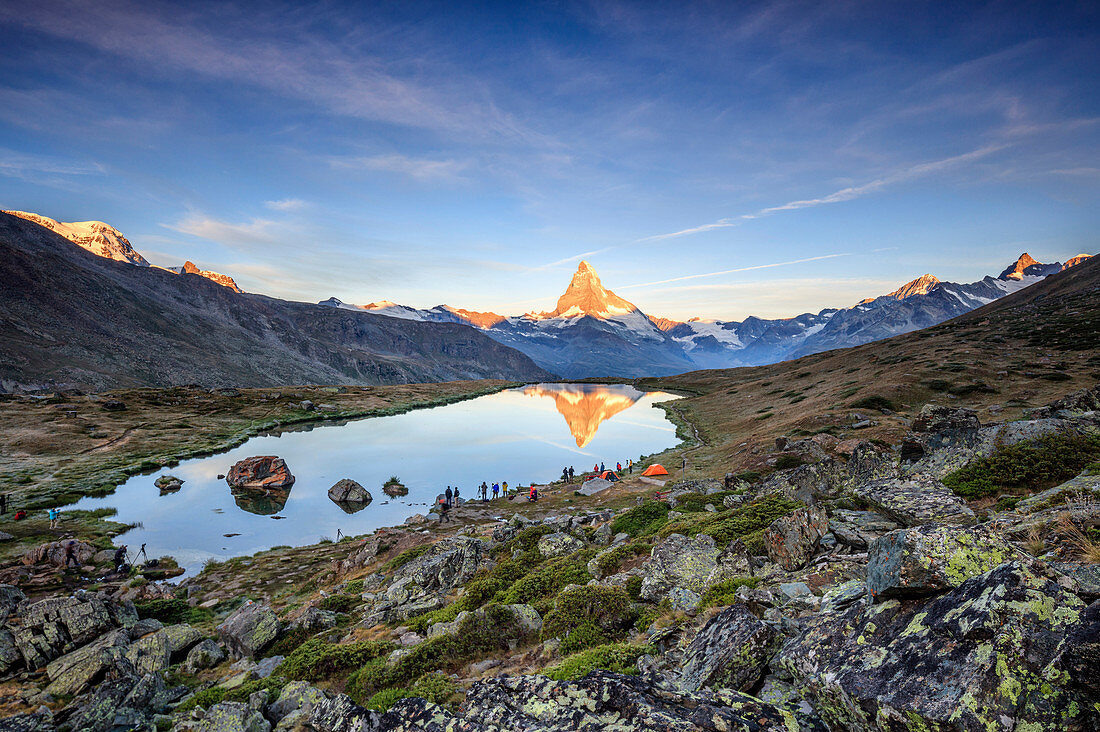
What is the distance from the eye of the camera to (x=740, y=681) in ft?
23.2

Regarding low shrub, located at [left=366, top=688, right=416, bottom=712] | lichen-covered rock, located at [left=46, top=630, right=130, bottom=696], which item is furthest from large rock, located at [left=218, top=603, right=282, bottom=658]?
low shrub, located at [left=366, top=688, right=416, bottom=712]

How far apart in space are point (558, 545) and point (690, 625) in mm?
13001

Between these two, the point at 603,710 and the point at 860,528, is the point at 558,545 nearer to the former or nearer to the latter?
the point at 860,528

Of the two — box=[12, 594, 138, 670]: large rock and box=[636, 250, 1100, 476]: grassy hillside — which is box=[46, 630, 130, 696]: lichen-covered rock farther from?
box=[636, 250, 1100, 476]: grassy hillside

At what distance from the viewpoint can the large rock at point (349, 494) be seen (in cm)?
4922

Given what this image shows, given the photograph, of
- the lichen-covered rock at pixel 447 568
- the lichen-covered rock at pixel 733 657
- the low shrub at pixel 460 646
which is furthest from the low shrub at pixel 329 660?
the lichen-covered rock at pixel 733 657

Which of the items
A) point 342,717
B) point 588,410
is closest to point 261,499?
point 342,717

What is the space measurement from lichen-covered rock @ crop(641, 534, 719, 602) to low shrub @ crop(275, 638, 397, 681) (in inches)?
354

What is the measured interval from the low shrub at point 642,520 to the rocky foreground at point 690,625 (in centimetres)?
28

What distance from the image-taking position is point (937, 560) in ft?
19.3

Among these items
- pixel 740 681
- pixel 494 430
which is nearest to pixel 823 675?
pixel 740 681

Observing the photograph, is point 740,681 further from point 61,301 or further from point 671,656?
point 61,301

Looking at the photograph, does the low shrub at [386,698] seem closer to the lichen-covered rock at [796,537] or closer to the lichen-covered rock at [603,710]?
the lichen-covered rock at [603,710]

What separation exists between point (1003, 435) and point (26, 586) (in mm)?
50591
